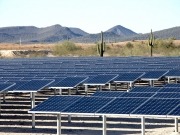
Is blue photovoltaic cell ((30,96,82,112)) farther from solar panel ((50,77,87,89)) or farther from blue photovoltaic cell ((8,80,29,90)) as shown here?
solar panel ((50,77,87,89))

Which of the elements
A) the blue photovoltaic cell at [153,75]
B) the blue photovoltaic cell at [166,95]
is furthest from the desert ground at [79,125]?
the blue photovoltaic cell at [153,75]

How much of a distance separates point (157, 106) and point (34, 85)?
38.3 ft

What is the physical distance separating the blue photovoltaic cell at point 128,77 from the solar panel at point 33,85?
500cm

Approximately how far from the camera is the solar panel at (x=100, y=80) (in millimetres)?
33375

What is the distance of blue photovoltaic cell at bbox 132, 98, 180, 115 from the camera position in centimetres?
1950

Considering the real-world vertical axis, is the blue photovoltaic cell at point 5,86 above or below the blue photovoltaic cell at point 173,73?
below

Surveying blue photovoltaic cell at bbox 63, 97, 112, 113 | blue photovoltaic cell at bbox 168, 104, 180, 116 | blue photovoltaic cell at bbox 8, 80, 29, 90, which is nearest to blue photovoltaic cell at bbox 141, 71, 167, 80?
blue photovoltaic cell at bbox 8, 80, 29, 90

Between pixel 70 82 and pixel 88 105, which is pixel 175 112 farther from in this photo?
pixel 70 82

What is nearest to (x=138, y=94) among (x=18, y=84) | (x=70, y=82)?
(x=70, y=82)

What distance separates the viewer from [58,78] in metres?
34.8

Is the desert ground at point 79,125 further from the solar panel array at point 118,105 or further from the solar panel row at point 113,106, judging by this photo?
the solar panel row at point 113,106

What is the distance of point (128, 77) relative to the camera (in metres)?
35.2

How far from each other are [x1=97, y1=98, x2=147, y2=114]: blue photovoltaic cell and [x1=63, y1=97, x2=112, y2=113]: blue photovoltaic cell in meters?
0.34

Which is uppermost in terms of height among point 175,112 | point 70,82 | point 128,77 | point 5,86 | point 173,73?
point 173,73
